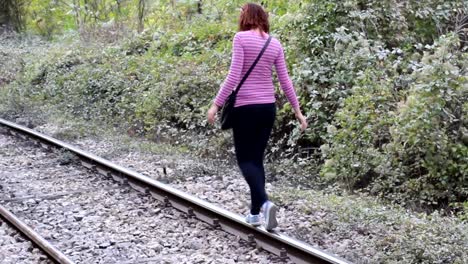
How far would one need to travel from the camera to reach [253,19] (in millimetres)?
5980

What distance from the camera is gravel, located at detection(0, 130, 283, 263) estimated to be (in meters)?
6.20

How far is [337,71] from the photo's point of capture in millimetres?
9930

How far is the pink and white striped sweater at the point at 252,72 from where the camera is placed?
5887mm

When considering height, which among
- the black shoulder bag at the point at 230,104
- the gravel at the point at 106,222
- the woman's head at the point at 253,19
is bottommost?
the gravel at the point at 106,222

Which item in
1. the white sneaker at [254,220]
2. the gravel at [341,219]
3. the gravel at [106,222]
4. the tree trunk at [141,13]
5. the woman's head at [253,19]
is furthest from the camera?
the tree trunk at [141,13]

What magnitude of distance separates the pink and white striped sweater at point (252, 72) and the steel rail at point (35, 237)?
1891 mm

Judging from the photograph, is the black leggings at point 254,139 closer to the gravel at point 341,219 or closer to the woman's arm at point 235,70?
the woman's arm at point 235,70

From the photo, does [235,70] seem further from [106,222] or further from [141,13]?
[141,13]

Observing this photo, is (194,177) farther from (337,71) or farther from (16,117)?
(16,117)

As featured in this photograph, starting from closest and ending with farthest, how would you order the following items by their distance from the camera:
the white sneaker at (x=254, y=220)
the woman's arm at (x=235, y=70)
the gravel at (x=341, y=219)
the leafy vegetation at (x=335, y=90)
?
the gravel at (x=341, y=219) → the woman's arm at (x=235, y=70) → the white sneaker at (x=254, y=220) → the leafy vegetation at (x=335, y=90)

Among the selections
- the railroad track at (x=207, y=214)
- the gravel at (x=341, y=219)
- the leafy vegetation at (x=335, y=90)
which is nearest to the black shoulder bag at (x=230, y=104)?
the railroad track at (x=207, y=214)

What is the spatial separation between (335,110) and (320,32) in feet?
5.37

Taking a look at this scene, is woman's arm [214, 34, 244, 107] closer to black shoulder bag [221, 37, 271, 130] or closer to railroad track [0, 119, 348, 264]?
black shoulder bag [221, 37, 271, 130]

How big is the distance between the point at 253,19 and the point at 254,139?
1.08 meters
